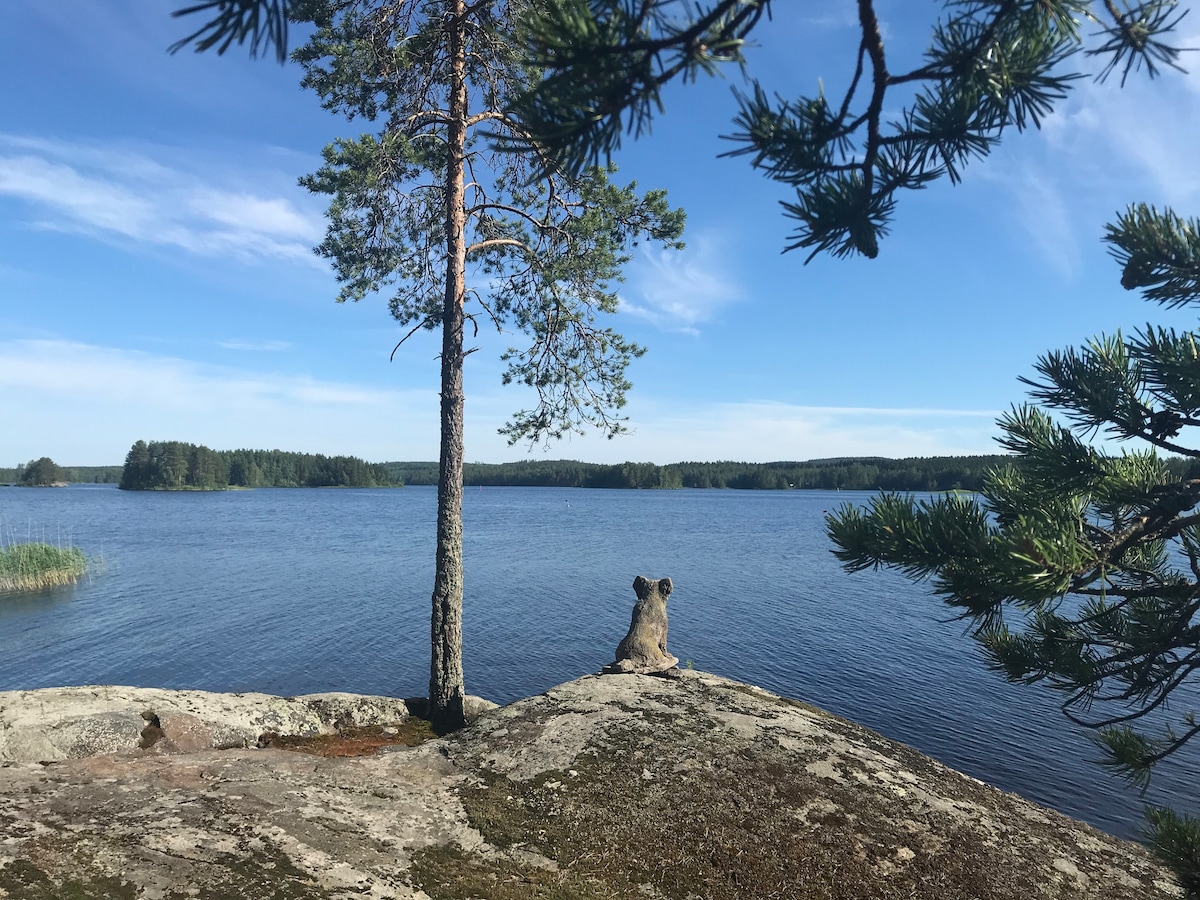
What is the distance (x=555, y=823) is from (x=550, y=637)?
580 inches

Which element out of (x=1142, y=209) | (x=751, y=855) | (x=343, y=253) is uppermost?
(x=343, y=253)

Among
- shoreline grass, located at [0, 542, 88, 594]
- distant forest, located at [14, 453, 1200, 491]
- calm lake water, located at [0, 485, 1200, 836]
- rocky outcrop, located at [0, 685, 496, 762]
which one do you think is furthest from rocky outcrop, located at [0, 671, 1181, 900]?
distant forest, located at [14, 453, 1200, 491]

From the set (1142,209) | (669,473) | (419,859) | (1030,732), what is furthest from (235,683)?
(669,473)

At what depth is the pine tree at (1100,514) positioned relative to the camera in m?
1.96

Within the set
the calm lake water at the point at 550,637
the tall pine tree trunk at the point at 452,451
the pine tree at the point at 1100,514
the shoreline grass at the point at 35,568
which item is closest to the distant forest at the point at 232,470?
the calm lake water at the point at 550,637

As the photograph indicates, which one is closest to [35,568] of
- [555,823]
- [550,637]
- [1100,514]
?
[550,637]

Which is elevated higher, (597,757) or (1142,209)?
(1142,209)

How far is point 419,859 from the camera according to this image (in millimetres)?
4797

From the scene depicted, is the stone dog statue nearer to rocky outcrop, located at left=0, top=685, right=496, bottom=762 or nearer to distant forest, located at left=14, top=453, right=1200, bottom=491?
rocky outcrop, located at left=0, top=685, right=496, bottom=762

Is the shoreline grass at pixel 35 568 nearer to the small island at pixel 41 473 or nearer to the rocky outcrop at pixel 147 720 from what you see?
the rocky outcrop at pixel 147 720

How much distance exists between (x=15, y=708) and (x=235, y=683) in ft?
32.0

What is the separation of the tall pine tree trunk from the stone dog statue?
2039 mm

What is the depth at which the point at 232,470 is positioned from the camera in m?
141

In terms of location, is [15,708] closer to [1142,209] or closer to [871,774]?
[871,774]
